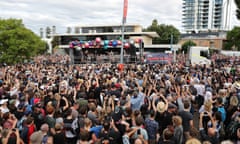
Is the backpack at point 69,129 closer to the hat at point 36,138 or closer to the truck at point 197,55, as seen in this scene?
the hat at point 36,138

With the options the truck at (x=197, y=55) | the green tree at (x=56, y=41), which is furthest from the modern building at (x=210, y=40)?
the truck at (x=197, y=55)

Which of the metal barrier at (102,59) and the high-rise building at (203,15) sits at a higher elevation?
the high-rise building at (203,15)

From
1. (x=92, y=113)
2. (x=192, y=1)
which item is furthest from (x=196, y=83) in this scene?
(x=192, y=1)

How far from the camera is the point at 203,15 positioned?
145 m

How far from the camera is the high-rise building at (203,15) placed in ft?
457

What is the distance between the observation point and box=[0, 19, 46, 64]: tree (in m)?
27.7

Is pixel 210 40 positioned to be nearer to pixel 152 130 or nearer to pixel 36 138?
pixel 152 130

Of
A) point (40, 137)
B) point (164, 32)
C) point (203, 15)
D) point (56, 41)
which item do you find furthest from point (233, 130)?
point (203, 15)

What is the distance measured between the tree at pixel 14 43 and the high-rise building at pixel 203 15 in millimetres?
119699

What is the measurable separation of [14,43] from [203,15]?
438ft

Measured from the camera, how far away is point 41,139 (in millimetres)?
4156

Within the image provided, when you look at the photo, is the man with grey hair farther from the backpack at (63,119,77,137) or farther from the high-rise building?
the high-rise building

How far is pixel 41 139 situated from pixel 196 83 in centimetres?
679

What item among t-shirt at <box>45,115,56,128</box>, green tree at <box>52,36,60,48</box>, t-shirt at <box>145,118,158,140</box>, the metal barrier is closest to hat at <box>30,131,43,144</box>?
t-shirt at <box>45,115,56,128</box>
